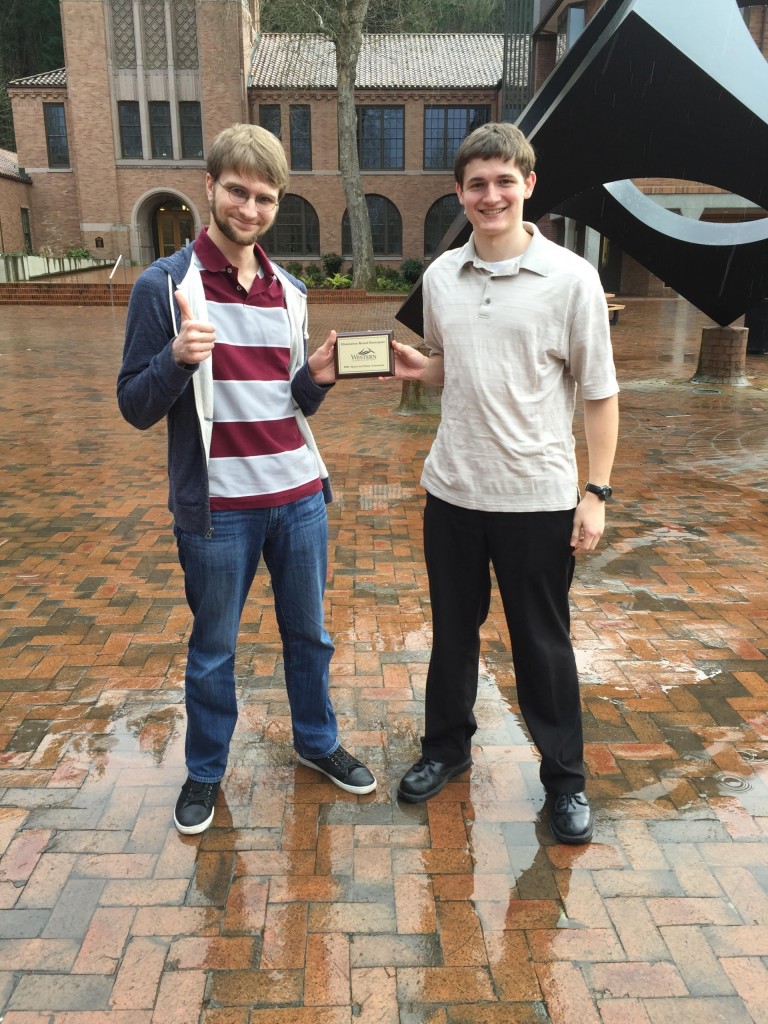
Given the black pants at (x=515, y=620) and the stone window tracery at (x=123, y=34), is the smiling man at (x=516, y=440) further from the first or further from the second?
the stone window tracery at (x=123, y=34)

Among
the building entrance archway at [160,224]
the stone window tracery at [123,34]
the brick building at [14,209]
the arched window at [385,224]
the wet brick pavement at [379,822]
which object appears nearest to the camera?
the wet brick pavement at [379,822]

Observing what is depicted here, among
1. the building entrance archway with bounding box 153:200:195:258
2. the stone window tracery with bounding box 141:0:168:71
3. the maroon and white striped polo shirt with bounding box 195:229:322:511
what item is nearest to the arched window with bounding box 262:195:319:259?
the building entrance archway with bounding box 153:200:195:258

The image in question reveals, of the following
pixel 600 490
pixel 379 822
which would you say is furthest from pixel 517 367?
pixel 379 822

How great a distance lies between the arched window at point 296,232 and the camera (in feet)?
111

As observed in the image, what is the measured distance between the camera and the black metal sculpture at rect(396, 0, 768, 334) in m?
6.95

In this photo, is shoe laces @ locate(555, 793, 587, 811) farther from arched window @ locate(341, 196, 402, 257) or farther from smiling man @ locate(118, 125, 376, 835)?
arched window @ locate(341, 196, 402, 257)

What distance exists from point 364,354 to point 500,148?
643mm

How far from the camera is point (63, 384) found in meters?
10.8

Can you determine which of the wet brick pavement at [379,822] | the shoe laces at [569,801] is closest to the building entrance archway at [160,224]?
the wet brick pavement at [379,822]

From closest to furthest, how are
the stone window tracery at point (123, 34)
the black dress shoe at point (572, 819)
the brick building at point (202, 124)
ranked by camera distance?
the black dress shoe at point (572, 819) < the stone window tracery at point (123, 34) < the brick building at point (202, 124)

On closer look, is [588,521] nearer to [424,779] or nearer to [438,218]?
[424,779]

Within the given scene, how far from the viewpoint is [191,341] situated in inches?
82.1

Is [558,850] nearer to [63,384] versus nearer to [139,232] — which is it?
[63,384]

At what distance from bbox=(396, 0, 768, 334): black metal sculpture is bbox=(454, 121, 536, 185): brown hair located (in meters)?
4.63
